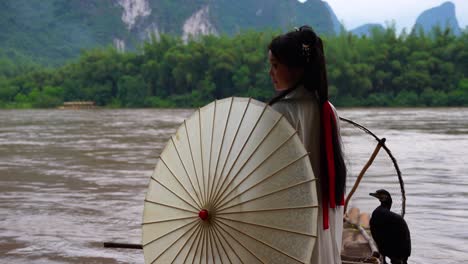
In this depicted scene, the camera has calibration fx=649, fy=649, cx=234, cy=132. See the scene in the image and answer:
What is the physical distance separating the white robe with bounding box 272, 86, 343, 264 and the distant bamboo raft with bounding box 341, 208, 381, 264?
1.12m

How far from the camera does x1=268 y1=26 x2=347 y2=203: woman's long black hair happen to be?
1789 mm

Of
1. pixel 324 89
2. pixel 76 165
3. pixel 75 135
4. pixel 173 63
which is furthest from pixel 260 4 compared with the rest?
pixel 324 89

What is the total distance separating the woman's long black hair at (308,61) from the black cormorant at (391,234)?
1.01 meters

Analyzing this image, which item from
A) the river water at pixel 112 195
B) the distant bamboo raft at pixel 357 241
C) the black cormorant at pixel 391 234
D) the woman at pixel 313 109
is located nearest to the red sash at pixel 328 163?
the woman at pixel 313 109

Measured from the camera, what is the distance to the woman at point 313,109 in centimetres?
180

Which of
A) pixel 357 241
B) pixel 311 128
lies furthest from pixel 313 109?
pixel 357 241

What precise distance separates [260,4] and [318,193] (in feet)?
324

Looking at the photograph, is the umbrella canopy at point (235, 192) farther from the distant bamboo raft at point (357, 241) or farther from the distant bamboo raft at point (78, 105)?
the distant bamboo raft at point (78, 105)

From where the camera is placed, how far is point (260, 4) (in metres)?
98.6

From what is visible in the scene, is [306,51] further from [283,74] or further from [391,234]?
[391,234]

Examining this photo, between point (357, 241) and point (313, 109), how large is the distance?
1.82 meters

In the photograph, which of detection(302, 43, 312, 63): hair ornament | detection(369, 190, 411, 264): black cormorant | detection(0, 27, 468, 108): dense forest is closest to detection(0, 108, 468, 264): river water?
detection(369, 190, 411, 264): black cormorant

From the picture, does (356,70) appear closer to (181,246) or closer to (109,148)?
(109,148)

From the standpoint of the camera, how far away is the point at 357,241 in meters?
3.49
